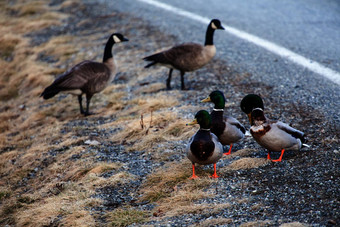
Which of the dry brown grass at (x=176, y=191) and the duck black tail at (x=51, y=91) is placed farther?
the duck black tail at (x=51, y=91)

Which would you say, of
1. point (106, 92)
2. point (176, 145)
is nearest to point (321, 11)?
point (106, 92)

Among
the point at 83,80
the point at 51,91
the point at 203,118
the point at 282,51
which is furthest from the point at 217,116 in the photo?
the point at 282,51

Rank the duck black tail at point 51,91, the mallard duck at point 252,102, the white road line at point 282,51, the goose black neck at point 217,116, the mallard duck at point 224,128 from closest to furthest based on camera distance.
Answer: the mallard duck at point 252,102
the mallard duck at point 224,128
the goose black neck at point 217,116
the white road line at point 282,51
the duck black tail at point 51,91

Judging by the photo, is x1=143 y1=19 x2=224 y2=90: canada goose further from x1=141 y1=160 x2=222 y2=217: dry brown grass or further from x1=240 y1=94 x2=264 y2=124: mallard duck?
x1=141 y1=160 x2=222 y2=217: dry brown grass

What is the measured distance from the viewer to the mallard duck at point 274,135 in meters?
5.23

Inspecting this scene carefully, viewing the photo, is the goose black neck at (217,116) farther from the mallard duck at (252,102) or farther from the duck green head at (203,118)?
the duck green head at (203,118)

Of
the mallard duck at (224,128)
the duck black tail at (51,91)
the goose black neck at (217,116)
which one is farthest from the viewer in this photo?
the duck black tail at (51,91)

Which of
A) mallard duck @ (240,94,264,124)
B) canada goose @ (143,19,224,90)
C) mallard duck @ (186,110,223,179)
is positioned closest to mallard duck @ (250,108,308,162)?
mallard duck @ (240,94,264,124)

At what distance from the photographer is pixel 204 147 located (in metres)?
5.12

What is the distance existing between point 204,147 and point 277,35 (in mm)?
6576

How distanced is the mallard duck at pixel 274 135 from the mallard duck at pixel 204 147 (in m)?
0.54

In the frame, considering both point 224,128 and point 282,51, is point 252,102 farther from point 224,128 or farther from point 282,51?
point 282,51

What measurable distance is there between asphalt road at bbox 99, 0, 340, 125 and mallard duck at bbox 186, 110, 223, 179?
84.7 inches

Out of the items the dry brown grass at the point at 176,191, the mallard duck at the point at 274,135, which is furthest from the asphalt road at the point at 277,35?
the dry brown grass at the point at 176,191
